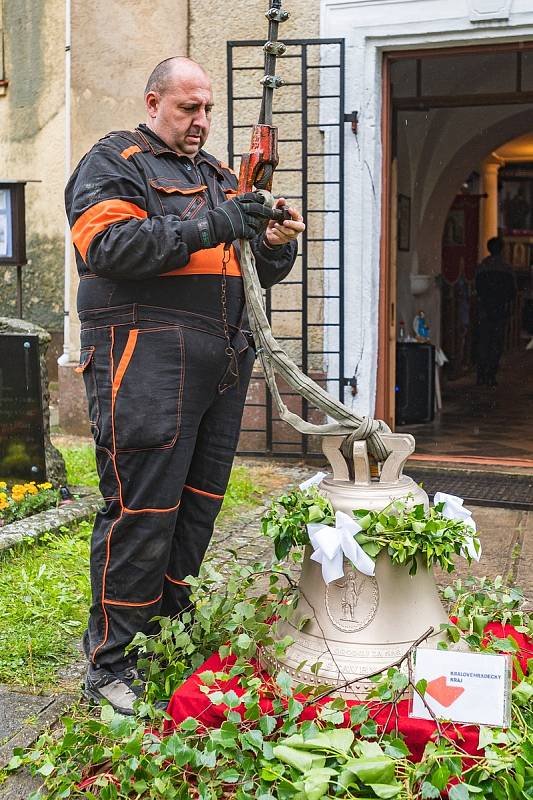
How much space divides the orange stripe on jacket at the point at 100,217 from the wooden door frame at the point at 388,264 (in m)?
4.69

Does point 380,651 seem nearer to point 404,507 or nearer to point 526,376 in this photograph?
point 404,507

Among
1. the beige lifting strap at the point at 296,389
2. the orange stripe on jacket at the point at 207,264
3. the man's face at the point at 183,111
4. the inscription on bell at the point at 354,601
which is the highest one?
the man's face at the point at 183,111

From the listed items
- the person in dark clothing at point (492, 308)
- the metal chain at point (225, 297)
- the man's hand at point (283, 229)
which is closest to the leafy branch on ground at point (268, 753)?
the metal chain at point (225, 297)

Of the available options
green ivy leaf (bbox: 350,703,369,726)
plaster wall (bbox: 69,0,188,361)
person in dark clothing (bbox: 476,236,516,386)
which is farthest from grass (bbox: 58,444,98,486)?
person in dark clothing (bbox: 476,236,516,386)

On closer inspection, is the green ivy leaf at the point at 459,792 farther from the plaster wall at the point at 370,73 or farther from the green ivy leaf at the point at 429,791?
the plaster wall at the point at 370,73

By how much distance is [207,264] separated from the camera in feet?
10.6

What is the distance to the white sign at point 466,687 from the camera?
2.62 metres

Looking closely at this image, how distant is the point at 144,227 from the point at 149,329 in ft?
1.09

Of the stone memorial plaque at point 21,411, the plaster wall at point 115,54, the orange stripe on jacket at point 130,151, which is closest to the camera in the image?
the orange stripe on jacket at point 130,151

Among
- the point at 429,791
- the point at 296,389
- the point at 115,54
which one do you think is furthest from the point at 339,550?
the point at 115,54

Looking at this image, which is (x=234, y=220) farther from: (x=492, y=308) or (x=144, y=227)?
(x=492, y=308)

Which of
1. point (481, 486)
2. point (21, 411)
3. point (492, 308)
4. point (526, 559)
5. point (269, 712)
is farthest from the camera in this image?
point (492, 308)

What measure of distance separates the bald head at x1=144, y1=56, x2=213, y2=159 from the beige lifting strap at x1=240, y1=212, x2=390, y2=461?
328 mm

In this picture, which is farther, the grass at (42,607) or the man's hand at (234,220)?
the grass at (42,607)
